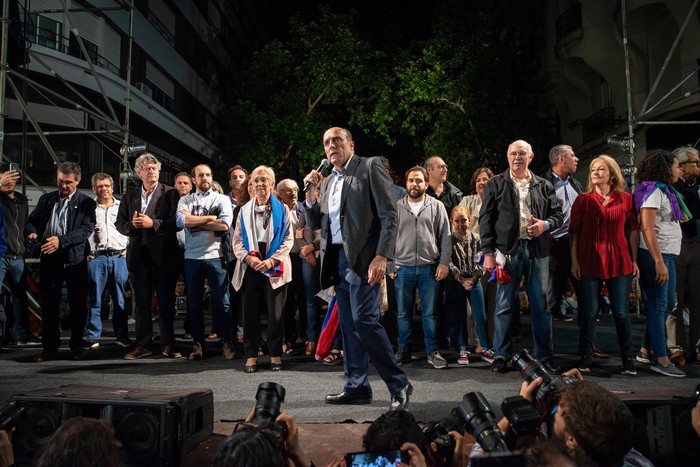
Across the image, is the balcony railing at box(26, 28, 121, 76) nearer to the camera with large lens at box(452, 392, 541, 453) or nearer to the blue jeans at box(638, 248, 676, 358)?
the blue jeans at box(638, 248, 676, 358)

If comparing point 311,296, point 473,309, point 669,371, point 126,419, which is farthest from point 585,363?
point 126,419

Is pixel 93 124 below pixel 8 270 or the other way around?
the other way around

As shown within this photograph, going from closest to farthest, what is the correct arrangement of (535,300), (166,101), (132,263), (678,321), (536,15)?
(535,300)
(678,321)
(132,263)
(536,15)
(166,101)

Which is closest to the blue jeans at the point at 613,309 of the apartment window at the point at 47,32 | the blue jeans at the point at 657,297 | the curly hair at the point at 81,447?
the blue jeans at the point at 657,297

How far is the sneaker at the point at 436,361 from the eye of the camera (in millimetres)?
4895

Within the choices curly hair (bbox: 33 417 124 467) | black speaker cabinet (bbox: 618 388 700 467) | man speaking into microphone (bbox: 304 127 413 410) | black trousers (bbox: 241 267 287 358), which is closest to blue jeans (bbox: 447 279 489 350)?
black trousers (bbox: 241 267 287 358)

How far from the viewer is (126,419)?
2400 mm

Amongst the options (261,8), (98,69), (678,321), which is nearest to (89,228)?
(678,321)

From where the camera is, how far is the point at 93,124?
19.1 meters

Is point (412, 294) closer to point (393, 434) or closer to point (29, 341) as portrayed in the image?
point (393, 434)

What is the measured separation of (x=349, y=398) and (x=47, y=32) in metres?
18.1

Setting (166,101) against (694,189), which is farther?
(166,101)

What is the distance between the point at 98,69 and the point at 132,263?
585 inches

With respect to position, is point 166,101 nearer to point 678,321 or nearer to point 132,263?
point 132,263
